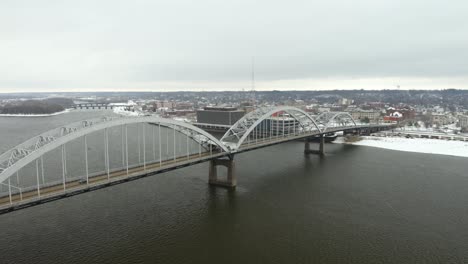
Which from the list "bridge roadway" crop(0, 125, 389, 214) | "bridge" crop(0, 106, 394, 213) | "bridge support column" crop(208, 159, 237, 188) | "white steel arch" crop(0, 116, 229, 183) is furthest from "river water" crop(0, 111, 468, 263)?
"white steel arch" crop(0, 116, 229, 183)

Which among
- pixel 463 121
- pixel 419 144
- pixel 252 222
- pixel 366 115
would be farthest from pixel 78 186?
pixel 366 115

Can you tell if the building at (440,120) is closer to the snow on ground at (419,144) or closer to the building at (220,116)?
the snow on ground at (419,144)

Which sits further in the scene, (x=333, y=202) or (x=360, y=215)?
(x=333, y=202)

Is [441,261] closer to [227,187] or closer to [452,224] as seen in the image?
[452,224]

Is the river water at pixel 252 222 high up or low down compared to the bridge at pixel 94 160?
down

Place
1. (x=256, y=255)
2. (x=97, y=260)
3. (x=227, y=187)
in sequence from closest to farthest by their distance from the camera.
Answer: (x=97, y=260), (x=256, y=255), (x=227, y=187)

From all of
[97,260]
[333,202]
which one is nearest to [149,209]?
[97,260]

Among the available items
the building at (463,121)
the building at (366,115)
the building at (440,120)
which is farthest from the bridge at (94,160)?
the building at (440,120)
